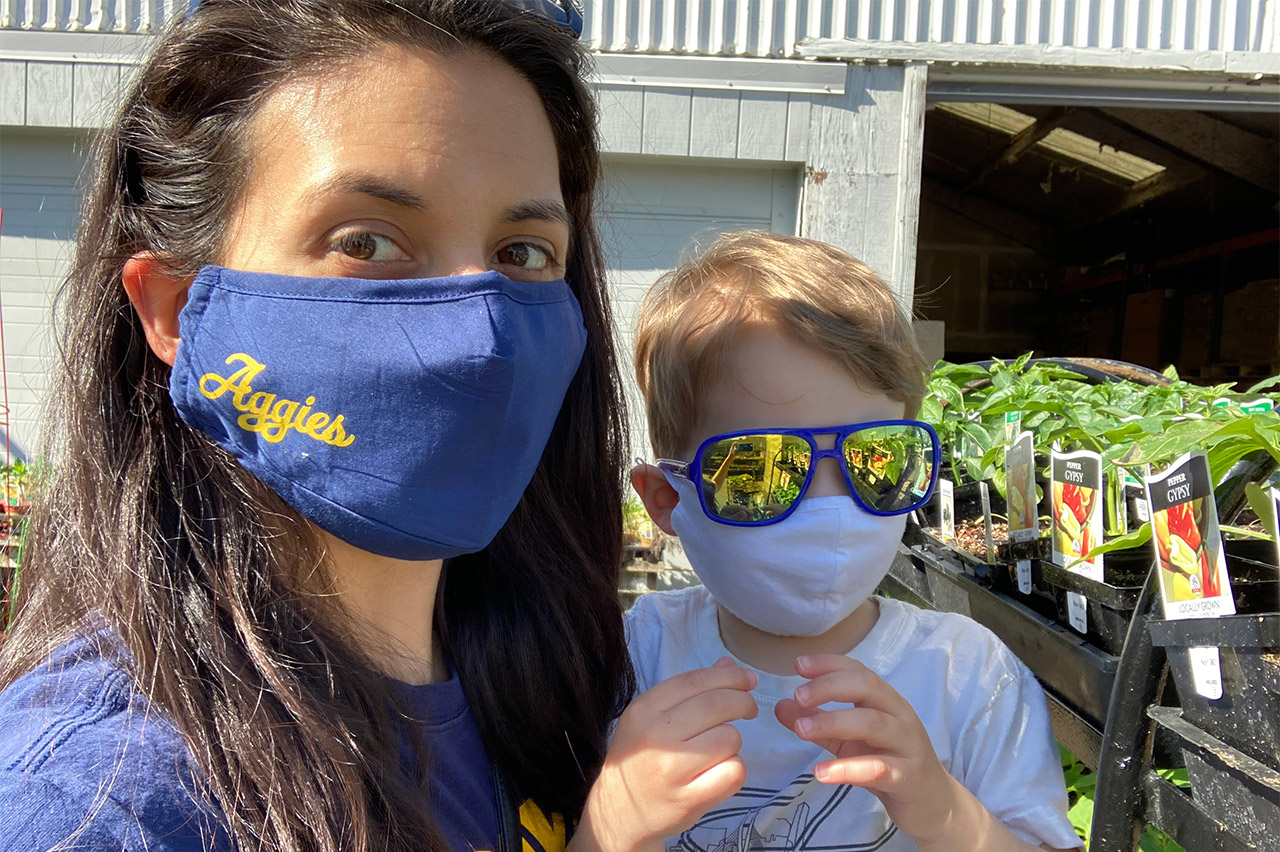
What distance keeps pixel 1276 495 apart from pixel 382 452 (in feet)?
3.62

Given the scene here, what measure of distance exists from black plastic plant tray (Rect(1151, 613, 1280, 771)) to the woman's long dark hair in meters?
0.86

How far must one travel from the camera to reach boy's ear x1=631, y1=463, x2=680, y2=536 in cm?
154

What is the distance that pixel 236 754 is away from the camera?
2.63ft

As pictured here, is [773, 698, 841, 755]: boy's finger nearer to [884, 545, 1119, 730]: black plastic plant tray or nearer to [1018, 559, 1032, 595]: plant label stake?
[884, 545, 1119, 730]: black plastic plant tray

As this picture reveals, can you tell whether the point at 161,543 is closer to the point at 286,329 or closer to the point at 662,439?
the point at 286,329

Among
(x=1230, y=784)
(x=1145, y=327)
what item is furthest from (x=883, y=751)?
(x=1145, y=327)

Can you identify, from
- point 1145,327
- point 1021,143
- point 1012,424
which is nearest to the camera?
point 1012,424

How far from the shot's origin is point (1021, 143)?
9.59 m

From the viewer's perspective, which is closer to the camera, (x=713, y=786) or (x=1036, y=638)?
(x=713, y=786)

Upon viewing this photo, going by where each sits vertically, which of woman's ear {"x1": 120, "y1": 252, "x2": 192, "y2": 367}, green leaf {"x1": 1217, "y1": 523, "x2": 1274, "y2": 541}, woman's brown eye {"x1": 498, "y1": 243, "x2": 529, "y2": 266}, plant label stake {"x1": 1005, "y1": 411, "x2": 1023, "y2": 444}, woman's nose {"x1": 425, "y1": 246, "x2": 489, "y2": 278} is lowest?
green leaf {"x1": 1217, "y1": 523, "x2": 1274, "y2": 541}

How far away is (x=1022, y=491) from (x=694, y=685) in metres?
1.11

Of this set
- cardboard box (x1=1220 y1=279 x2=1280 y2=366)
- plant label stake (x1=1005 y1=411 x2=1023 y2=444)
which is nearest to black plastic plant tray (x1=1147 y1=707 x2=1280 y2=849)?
plant label stake (x1=1005 y1=411 x2=1023 y2=444)

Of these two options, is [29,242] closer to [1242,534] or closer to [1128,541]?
[1128,541]

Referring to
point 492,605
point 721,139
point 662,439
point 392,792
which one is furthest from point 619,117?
point 392,792
